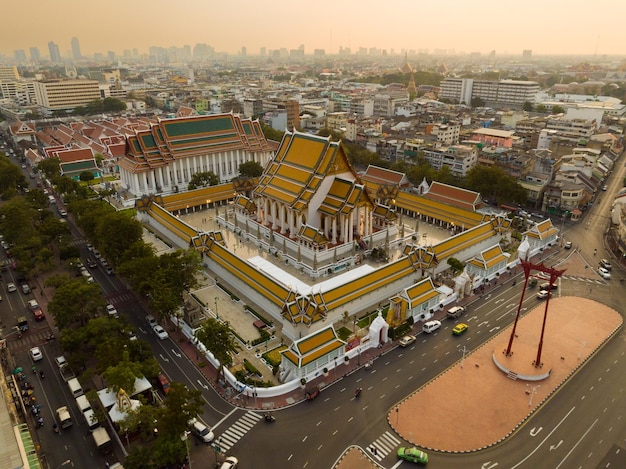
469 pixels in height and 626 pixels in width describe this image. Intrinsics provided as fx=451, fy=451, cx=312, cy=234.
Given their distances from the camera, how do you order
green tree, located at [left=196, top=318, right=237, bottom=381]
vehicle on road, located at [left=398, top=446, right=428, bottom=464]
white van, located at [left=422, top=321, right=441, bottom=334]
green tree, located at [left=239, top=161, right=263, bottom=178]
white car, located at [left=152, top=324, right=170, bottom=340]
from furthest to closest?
green tree, located at [left=239, top=161, right=263, bottom=178]
white van, located at [left=422, top=321, right=441, bottom=334]
white car, located at [left=152, top=324, right=170, bottom=340]
green tree, located at [left=196, top=318, right=237, bottom=381]
vehicle on road, located at [left=398, top=446, right=428, bottom=464]

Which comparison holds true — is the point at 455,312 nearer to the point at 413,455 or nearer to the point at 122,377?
the point at 413,455

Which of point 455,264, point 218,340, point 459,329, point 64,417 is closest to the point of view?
point 64,417

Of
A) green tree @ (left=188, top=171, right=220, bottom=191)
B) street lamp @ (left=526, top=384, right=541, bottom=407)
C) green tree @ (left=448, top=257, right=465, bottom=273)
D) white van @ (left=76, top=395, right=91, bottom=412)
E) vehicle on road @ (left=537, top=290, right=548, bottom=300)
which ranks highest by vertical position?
green tree @ (left=188, top=171, right=220, bottom=191)

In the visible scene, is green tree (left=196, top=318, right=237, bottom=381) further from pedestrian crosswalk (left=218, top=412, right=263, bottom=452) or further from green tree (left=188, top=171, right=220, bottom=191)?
green tree (left=188, top=171, right=220, bottom=191)

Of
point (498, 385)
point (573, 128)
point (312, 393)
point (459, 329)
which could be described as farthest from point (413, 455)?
point (573, 128)

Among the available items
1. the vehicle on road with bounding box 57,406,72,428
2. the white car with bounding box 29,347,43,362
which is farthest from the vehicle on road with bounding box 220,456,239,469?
the white car with bounding box 29,347,43,362

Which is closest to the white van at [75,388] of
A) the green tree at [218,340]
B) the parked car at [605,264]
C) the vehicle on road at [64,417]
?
the vehicle on road at [64,417]
